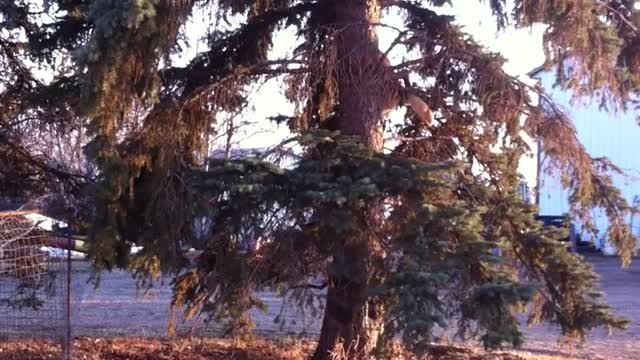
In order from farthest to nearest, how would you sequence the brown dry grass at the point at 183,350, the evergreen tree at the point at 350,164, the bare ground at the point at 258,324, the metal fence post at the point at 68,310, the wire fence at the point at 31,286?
the bare ground at the point at 258,324, the brown dry grass at the point at 183,350, the metal fence post at the point at 68,310, the wire fence at the point at 31,286, the evergreen tree at the point at 350,164

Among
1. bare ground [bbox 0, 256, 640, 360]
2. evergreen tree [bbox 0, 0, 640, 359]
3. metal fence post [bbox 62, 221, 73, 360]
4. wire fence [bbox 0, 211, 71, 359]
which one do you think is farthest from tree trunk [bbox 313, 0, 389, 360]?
wire fence [bbox 0, 211, 71, 359]

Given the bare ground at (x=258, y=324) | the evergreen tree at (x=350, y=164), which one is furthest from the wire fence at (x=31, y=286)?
the evergreen tree at (x=350, y=164)

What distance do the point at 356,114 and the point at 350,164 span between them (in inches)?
61.2

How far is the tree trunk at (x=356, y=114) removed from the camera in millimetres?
9078

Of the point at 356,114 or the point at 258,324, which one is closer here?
the point at 356,114

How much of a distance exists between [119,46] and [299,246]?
2.53m

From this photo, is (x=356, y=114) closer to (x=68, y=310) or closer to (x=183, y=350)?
(x=68, y=310)

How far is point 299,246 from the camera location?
8.51 meters

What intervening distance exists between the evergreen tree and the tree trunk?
0.07ft

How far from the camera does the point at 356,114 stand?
960 cm

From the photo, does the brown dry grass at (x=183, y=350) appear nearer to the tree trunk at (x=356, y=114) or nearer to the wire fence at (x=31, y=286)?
the wire fence at (x=31, y=286)

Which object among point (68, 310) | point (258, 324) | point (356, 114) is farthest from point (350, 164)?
point (258, 324)

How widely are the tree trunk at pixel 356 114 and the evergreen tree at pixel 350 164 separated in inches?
0.9

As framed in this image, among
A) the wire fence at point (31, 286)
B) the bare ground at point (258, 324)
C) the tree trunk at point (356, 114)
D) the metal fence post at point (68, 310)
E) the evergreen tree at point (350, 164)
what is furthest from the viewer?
the bare ground at point (258, 324)
